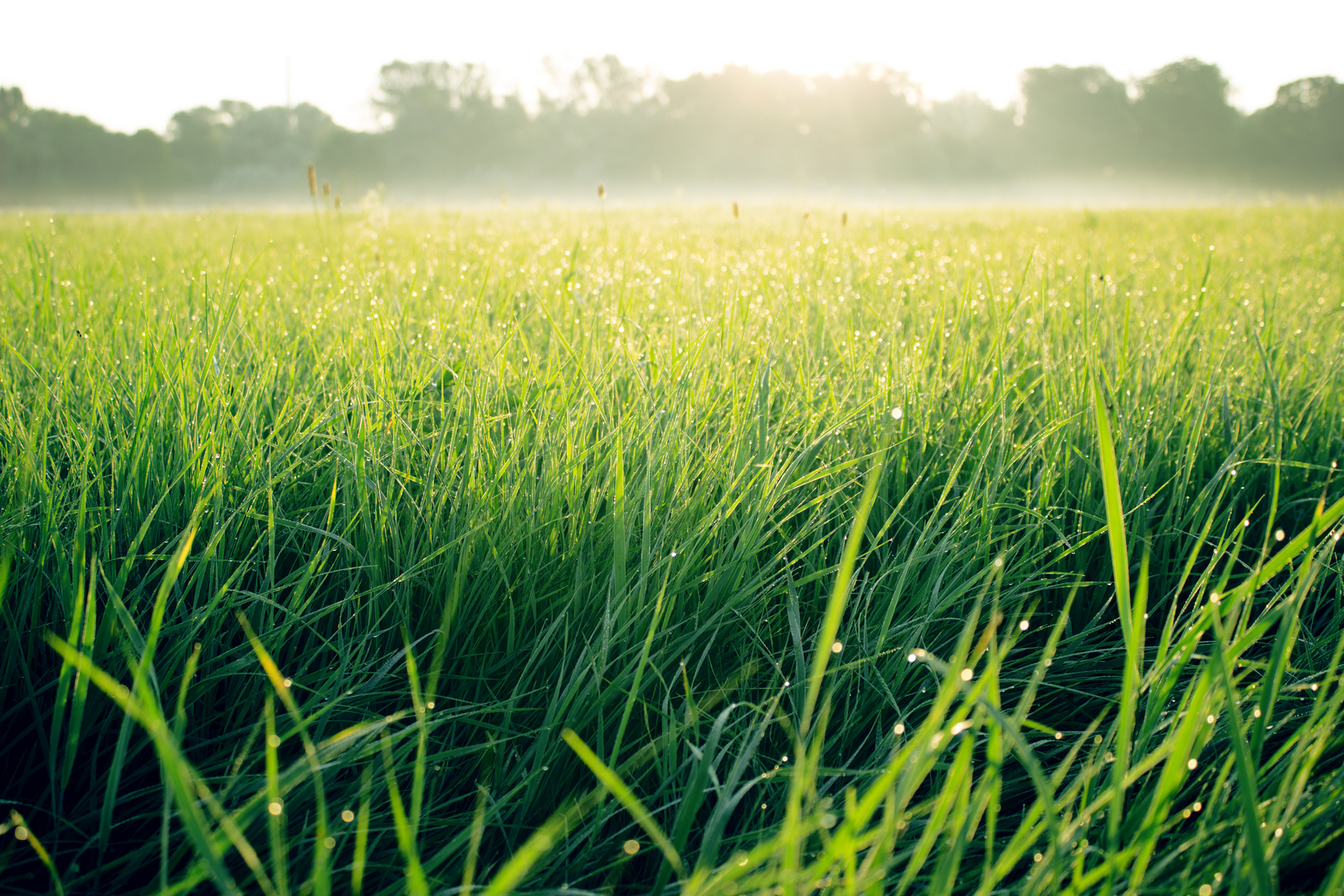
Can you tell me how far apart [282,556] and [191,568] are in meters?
0.11

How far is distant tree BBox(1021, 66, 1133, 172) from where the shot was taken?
4288 cm

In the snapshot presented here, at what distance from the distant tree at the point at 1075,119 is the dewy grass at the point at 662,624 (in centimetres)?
5034

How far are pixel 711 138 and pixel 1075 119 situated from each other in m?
24.7

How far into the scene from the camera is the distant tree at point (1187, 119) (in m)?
42.0

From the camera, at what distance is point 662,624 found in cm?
79

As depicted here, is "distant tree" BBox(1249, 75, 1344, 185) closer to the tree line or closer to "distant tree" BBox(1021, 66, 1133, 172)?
the tree line

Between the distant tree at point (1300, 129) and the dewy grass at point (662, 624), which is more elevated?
the distant tree at point (1300, 129)

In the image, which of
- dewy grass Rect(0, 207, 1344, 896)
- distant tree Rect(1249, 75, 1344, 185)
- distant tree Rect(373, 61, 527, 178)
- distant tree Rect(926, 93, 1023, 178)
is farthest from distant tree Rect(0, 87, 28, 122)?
distant tree Rect(1249, 75, 1344, 185)

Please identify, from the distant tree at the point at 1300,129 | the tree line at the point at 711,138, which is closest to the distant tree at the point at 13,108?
the tree line at the point at 711,138

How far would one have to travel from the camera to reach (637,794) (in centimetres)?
72

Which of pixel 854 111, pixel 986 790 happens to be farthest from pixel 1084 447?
pixel 854 111

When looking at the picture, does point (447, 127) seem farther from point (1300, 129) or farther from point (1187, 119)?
point (1300, 129)

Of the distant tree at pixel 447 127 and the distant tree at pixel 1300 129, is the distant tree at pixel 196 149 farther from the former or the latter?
the distant tree at pixel 1300 129

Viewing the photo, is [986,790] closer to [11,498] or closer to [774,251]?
[11,498]
